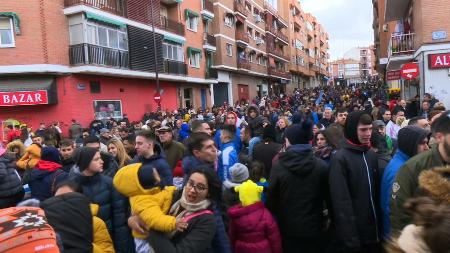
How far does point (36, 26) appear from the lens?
18.8 metres

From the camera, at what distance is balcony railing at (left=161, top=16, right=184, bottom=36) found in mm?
28078

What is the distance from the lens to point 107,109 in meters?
22.6

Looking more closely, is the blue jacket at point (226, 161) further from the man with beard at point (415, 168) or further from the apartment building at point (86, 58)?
the apartment building at point (86, 58)

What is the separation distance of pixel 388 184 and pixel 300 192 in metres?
0.80

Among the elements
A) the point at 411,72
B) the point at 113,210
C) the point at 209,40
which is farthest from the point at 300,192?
the point at 209,40

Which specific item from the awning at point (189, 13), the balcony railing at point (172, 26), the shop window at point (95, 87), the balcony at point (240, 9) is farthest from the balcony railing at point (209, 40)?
the shop window at point (95, 87)

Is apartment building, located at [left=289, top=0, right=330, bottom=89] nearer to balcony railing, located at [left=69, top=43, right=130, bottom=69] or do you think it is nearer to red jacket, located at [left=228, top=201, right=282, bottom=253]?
balcony railing, located at [left=69, top=43, right=130, bottom=69]

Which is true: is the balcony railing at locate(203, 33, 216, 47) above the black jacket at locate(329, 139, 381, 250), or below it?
above

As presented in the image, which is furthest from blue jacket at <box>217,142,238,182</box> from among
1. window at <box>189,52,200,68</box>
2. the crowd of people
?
window at <box>189,52,200,68</box>

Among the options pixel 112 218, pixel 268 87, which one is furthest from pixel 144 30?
pixel 268 87

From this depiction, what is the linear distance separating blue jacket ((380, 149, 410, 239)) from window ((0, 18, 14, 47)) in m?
19.6

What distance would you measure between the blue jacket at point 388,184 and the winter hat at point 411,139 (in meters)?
0.05

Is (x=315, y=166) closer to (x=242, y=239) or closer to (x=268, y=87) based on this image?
(x=242, y=239)

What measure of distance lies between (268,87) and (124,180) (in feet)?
163
